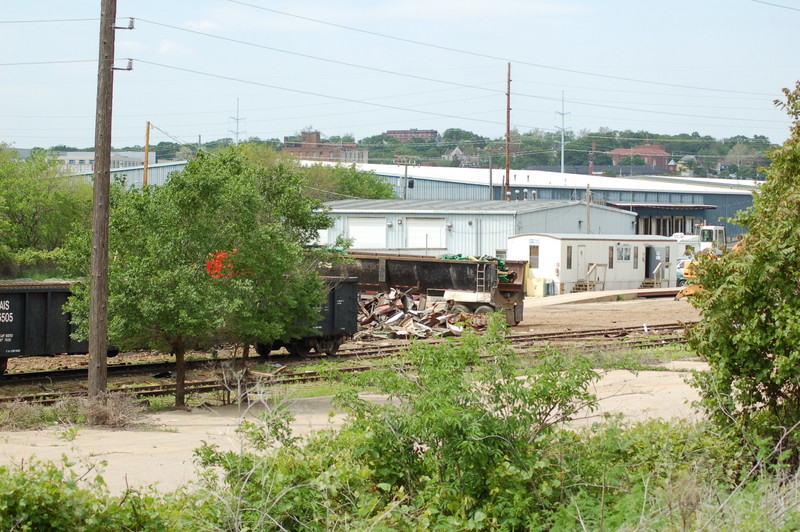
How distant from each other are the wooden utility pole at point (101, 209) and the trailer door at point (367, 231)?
40188 millimetres

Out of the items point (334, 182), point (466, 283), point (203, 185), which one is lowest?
point (466, 283)

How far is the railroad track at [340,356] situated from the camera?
18.6 metres

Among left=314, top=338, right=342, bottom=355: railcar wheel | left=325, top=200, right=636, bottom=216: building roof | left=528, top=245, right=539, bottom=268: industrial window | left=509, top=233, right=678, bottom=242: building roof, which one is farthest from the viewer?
left=325, top=200, right=636, bottom=216: building roof

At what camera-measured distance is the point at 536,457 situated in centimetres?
873

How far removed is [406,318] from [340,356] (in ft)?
23.4

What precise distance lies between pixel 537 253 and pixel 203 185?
32.6m

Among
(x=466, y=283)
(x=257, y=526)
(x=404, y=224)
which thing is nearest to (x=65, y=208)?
(x=404, y=224)

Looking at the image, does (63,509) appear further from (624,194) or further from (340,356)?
(624,194)

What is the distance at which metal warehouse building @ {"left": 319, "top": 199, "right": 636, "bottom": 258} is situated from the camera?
53.2 metres

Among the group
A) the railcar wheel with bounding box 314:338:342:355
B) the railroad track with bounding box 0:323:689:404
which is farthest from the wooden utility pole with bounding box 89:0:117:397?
the railcar wheel with bounding box 314:338:342:355

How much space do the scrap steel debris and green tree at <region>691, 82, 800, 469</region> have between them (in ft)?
63.3

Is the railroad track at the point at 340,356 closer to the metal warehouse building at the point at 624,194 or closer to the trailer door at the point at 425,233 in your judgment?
the trailer door at the point at 425,233

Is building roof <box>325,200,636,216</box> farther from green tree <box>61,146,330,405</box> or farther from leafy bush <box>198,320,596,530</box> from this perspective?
leafy bush <box>198,320,596,530</box>

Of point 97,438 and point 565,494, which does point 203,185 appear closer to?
point 97,438
